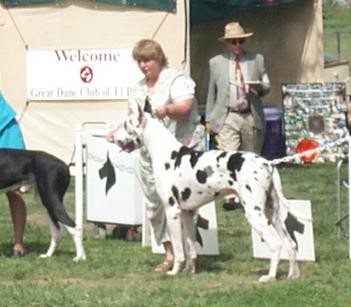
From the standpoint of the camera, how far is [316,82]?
2105cm

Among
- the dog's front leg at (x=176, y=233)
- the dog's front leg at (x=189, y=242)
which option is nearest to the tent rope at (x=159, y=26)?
the dog's front leg at (x=189, y=242)

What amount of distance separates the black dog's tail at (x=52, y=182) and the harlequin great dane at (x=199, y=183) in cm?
91

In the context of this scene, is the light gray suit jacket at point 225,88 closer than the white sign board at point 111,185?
No

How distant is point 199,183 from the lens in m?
9.80

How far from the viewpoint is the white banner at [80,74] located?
1819 cm

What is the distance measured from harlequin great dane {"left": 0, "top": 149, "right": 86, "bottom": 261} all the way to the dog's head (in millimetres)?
935

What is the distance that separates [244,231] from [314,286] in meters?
3.63

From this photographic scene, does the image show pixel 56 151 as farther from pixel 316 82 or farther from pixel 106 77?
pixel 316 82

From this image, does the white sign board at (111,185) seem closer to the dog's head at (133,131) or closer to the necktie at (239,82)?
the dog's head at (133,131)

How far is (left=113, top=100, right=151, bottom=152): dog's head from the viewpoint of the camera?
1011 cm

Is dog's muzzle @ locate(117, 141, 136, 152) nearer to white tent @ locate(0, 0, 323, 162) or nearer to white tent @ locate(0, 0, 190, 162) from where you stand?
white tent @ locate(0, 0, 323, 162)

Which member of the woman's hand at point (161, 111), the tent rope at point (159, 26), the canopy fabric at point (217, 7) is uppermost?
the canopy fabric at point (217, 7)

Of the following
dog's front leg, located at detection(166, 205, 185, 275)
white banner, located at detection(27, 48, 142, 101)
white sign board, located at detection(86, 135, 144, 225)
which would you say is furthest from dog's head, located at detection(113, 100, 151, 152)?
white banner, located at detection(27, 48, 142, 101)

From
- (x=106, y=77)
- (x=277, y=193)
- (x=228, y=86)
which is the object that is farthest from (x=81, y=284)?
(x=106, y=77)
